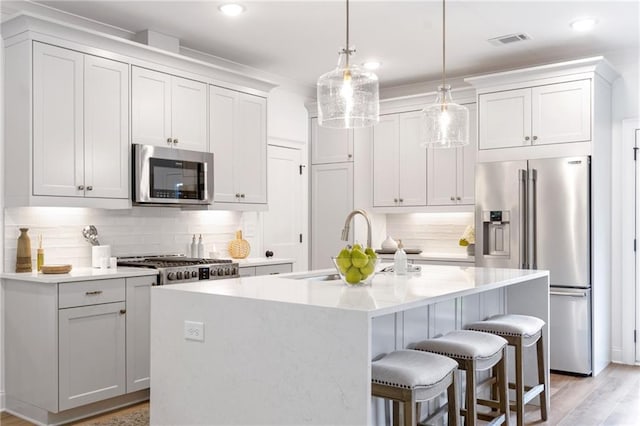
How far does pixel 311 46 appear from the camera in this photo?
5070 mm

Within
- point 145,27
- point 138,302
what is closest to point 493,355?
point 138,302

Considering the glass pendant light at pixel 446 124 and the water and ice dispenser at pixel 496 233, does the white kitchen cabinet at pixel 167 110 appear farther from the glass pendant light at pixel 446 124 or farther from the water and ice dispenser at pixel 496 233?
the water and ice dispenser at pixel 496 233

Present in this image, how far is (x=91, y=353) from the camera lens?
3754mm

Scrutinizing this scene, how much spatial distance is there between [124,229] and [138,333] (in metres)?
0.99

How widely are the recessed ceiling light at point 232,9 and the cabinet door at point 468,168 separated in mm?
2507

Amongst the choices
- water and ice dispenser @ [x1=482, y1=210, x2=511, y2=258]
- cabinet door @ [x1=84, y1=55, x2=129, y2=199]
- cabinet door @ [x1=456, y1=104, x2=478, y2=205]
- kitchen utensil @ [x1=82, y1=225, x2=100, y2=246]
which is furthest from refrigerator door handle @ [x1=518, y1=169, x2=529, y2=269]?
kitchen utensil @ [x1=82, y1=225, x2=100, y2=246]

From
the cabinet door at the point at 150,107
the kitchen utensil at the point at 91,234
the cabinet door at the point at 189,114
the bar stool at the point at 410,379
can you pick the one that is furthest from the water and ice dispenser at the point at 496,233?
the kitchen utensil at the point at 91,234

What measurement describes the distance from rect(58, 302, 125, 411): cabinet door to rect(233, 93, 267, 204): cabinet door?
176 centimetres

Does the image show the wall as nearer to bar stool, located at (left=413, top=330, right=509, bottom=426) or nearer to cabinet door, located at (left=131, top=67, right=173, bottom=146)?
bar stool, located at (left=413, top=330, right=509, bottom=426)

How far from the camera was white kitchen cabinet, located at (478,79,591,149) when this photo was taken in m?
4.85

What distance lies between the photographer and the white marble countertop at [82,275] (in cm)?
359

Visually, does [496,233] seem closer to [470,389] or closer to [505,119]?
[505,119]

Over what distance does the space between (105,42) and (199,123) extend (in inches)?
39.3

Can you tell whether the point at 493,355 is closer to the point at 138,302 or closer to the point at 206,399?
the point at 206,399
